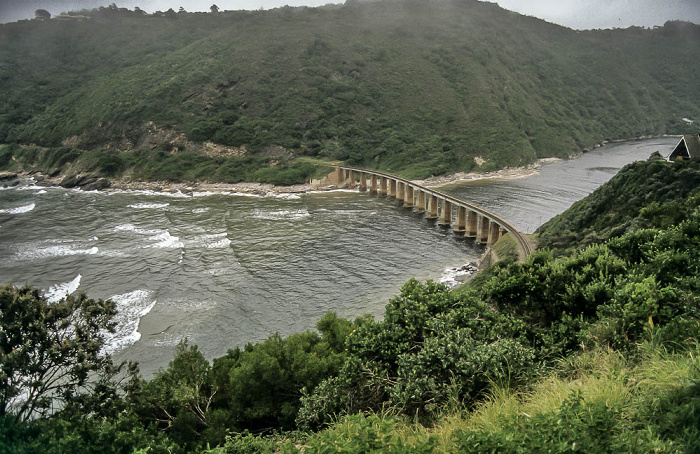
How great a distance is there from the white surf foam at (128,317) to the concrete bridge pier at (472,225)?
3692cm

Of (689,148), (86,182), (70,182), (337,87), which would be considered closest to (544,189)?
(689,148)

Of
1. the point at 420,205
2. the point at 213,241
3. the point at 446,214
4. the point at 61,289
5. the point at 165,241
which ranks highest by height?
the point at 420,205

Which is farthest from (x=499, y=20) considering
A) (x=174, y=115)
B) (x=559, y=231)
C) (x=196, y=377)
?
(x=196, y=377)

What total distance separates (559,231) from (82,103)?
11506cm

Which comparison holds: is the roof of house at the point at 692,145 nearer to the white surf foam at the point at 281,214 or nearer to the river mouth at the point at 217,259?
the river mouth at the point at 217,259

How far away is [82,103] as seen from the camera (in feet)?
354

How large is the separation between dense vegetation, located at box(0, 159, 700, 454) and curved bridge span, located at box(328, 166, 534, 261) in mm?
21918

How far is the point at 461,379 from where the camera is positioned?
10.3 metres

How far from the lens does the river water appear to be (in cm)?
3203

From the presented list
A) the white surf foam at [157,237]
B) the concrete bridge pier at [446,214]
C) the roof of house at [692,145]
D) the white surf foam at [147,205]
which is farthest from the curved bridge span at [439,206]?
the white surf foam at [157,237]

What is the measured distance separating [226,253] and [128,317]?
1503 centimetres

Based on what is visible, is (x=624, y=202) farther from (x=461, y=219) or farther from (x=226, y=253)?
(x=226, y=253)

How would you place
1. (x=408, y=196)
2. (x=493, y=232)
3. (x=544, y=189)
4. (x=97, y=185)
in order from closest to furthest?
(x=493, y=232)
(x=408, y=196)
(x=544, y=189)
(x=97, y=185)

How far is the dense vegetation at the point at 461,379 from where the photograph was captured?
674 centimetres
